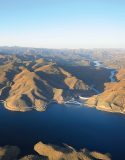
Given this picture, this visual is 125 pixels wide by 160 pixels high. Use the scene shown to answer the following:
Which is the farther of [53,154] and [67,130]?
[67,130]

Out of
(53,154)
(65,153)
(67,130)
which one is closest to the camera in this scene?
(53,154)

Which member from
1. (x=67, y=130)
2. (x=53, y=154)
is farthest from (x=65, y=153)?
(x=67, y=130)

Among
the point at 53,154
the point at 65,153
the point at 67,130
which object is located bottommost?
the point at 67,130

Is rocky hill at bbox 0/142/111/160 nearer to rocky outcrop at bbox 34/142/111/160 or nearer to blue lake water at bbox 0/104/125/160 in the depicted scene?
rocky outcrop at bbox 34/142/111/160

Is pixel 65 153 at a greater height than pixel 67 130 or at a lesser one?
greater

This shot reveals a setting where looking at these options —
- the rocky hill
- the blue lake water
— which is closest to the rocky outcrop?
the rocky hill

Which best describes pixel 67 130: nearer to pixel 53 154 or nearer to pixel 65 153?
pixel 65 153

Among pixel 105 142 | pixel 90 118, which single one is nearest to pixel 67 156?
pixel 105 142

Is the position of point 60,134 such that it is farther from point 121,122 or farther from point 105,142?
point 121,122
